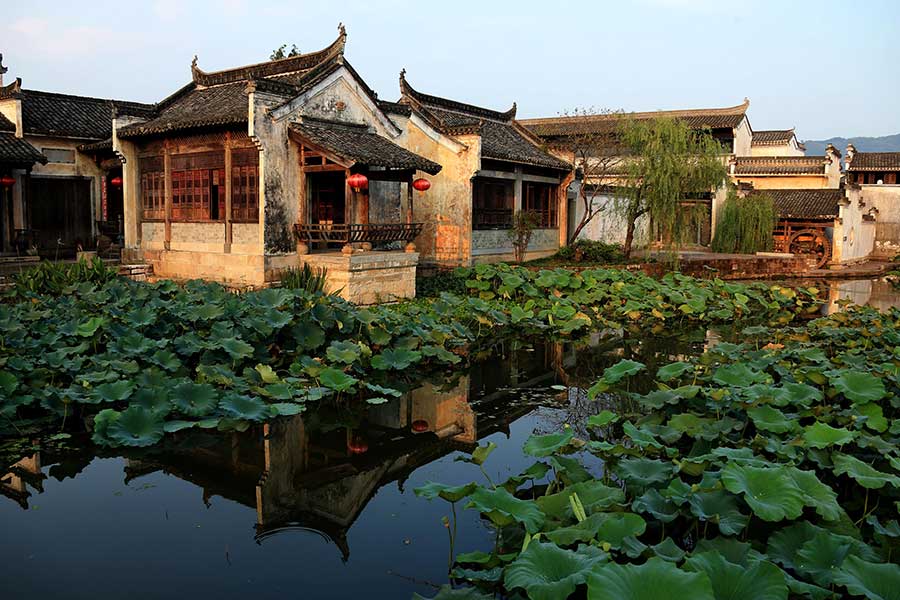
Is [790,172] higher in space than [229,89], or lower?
lower

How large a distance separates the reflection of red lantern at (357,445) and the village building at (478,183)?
10.1 metres

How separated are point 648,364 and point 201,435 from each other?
6243mm

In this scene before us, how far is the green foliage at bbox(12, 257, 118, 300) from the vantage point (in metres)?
10.6

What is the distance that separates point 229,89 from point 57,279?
6.01m

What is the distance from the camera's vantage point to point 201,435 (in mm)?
6836

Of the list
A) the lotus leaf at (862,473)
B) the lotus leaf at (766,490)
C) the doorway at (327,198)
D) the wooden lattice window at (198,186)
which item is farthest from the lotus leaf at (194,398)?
the doorway at (327,198)

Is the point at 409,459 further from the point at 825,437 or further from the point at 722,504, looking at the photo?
the point at 825,437

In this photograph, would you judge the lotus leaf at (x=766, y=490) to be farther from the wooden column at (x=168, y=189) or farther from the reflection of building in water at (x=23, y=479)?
the wooden column at (x=168, y=189)

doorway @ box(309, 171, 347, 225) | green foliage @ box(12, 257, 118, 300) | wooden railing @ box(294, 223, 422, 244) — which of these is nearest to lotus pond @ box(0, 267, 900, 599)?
green foliage @ box(12, 257, 118, 300)

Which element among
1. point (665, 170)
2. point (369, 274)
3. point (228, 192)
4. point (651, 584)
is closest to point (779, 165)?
point (665, 170)

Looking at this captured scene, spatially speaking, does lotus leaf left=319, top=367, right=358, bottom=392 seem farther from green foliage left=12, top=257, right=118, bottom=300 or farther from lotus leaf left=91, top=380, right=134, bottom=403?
green foliage left=12, top=257, right=118, bottom=300

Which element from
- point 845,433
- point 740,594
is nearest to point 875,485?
point 845,433

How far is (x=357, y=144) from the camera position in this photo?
1375 cm

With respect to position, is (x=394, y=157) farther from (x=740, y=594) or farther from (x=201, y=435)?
(x=740, y=594)
